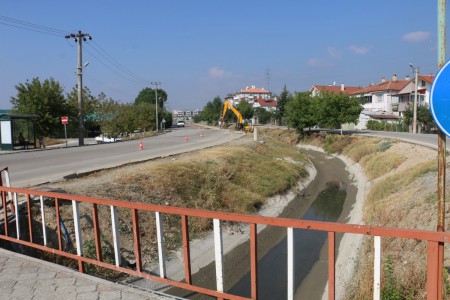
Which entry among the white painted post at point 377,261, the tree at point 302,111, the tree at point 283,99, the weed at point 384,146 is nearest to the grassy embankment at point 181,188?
the white painted post at point 377,261

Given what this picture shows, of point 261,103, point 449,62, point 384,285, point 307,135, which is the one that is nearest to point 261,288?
point 384,285

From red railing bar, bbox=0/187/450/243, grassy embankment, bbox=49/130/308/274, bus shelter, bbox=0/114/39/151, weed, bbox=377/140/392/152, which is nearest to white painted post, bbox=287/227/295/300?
red railing bar, bbox=0/187/450/243

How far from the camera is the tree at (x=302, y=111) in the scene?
43.4 m

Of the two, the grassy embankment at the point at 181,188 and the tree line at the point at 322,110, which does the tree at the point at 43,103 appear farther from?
the tree line at the point at 322,110

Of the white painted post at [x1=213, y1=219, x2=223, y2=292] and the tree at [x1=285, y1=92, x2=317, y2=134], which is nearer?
the white painted post at [x1=213, y1=219, x2=223, y2=292]

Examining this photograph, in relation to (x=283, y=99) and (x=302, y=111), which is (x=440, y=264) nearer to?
(x=302, y=111)

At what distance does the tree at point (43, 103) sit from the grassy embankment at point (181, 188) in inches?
652

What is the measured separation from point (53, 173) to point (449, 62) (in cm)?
1287

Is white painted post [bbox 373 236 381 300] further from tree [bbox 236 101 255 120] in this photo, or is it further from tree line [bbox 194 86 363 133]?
tree [bbox 236 101 255 120]

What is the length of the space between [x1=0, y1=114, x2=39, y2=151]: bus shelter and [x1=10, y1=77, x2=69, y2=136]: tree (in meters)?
4.65

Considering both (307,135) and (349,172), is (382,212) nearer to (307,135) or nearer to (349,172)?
(349,172)

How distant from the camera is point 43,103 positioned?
30.0 meters

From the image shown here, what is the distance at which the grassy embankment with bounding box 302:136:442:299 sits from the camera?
270 inches

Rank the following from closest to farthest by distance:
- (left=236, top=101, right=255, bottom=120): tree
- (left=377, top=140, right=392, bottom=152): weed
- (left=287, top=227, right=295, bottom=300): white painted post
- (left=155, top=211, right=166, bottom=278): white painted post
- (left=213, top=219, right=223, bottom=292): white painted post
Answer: (left=287, top=227, right=295, bottom=300): white painted post < (left=213, top=219, right=223, bottom=292): white painted post < (left=155, top=211, right=166, bottom=278): white painted post < (left=377, top=140, right=392, bottom=152): weed < (left=236, top=101, right=255, bottom=120): tree
